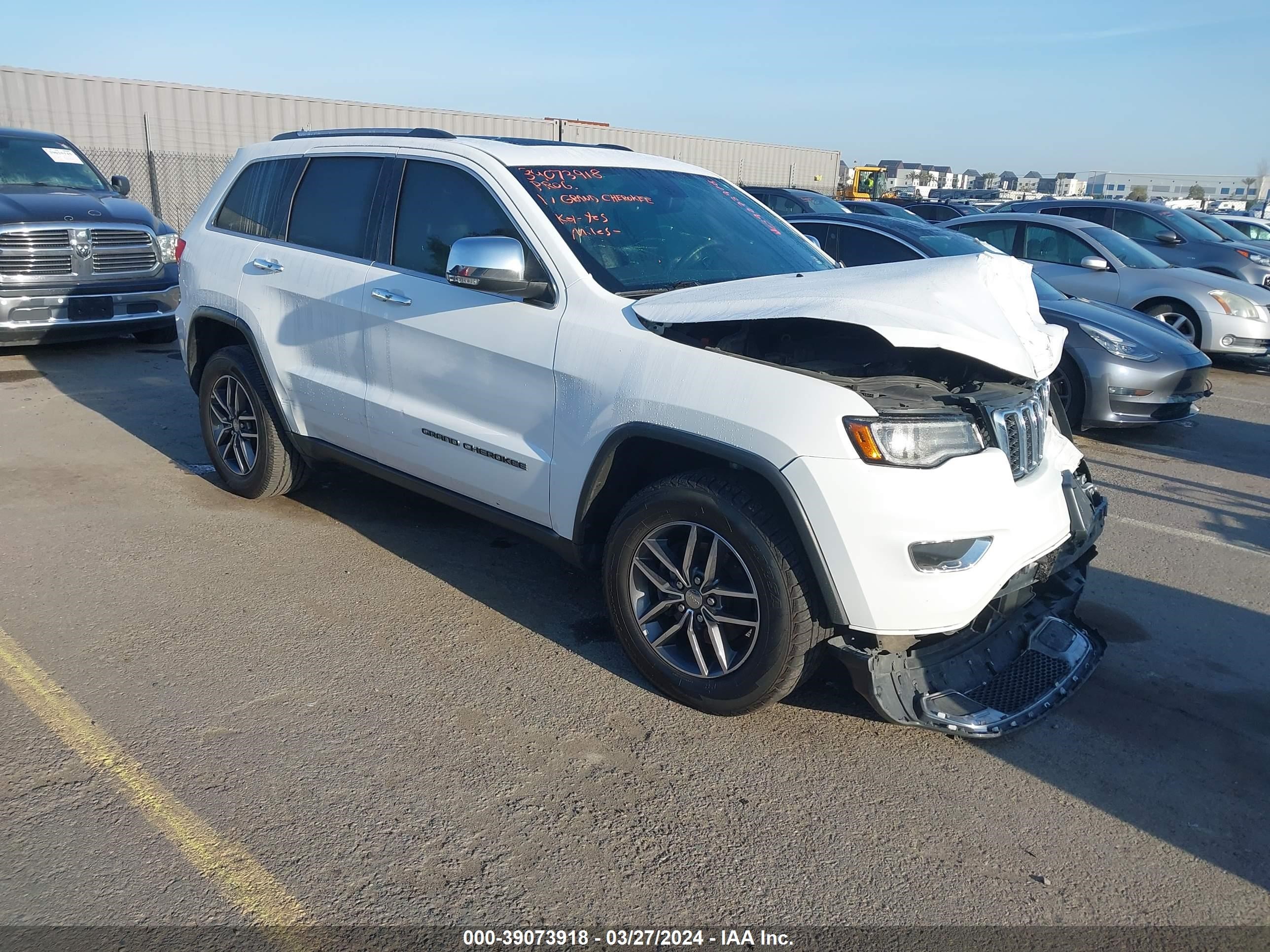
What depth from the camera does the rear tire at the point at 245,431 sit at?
17.5 feet

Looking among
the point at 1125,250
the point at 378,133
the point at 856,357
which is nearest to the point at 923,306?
the point at 856,357

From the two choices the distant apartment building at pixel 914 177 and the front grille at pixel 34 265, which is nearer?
the front grille at pixel 34 265

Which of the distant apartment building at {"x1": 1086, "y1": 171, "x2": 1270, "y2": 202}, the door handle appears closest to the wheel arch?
the door handle

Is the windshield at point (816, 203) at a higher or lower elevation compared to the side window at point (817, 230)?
lower

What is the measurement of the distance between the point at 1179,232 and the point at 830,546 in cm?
1215

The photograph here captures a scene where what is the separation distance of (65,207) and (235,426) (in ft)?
17.8

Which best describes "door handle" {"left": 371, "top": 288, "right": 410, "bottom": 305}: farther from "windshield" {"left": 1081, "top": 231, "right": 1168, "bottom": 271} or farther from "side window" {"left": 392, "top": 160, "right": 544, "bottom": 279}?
"windshield" {"left": 1081, "top": 231, "right": 1168, "bottom": 271}

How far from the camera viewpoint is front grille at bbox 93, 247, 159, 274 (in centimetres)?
948

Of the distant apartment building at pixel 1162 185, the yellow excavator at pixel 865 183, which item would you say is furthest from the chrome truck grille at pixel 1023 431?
the distant apartment building at pixel 1162 185

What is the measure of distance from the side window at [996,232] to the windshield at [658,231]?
6821 millimetres

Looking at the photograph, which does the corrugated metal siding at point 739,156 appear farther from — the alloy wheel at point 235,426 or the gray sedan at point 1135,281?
the alloy wheel at point 235,426

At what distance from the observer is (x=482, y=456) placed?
4.09 m

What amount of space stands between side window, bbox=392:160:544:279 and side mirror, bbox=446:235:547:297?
0.23 m

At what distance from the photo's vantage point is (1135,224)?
1258cm
